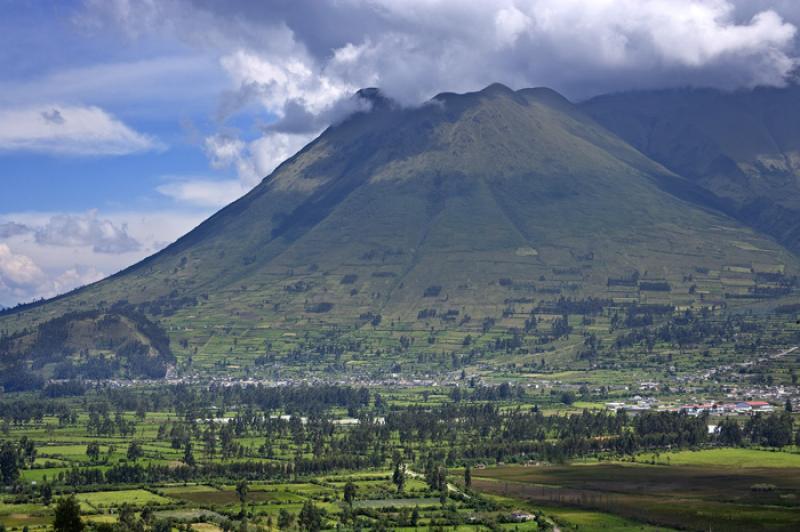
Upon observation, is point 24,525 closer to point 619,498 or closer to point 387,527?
point 387,527

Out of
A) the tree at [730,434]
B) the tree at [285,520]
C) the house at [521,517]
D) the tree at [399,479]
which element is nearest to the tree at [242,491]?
the tree at [285,520]

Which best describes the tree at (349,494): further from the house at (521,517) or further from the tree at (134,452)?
the tree at (134,452)

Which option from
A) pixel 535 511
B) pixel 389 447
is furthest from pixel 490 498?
pixel 389 447

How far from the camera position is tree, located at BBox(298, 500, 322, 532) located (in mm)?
120500

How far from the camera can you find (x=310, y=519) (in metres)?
122

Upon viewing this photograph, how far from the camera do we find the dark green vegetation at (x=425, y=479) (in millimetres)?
125000

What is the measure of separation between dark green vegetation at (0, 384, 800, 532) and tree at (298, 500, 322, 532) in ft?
0.48

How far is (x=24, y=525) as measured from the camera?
119500 millimetres

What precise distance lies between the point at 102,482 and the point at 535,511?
193ft

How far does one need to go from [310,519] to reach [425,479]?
35890mm

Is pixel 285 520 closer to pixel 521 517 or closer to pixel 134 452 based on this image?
pixel 521 517

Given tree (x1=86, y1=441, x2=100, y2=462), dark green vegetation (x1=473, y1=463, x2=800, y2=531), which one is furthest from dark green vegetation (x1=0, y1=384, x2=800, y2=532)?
tree (x1=86, y1=441, x2=100, y2=462)

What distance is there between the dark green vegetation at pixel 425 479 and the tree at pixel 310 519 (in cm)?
15

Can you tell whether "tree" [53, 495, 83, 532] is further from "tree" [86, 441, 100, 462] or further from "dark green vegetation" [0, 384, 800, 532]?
"tree" [86, 441, 100, 462]
